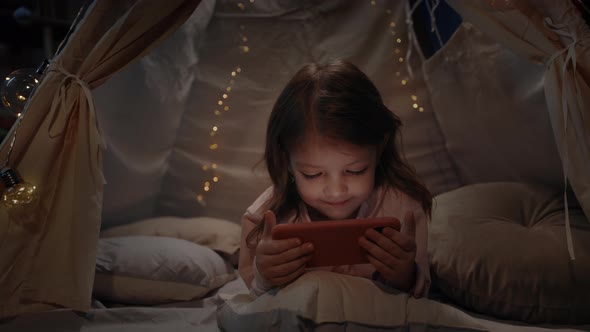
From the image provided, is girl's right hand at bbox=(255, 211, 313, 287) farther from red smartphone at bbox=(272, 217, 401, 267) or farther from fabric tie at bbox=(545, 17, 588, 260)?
fabric tie at bbox=(545, 17, 588, 260)

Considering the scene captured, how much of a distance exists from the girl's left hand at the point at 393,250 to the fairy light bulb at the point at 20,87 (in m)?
0.93

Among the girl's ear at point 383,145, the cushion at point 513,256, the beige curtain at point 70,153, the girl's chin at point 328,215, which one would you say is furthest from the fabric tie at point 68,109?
the cushion at point 513,256

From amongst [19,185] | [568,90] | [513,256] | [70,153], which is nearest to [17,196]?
[19,185]

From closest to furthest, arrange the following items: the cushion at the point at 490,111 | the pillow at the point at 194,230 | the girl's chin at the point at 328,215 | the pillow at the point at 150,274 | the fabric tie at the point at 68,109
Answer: the girl's chin at the point at 328,215, the fabric tie at the point at 68,109, the pillow at the point at 150,274, the cushion at the point at 490,111, the pillow at the point at 194,230

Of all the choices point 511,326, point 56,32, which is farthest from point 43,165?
point 56,32

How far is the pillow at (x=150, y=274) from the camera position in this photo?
1.43 meters

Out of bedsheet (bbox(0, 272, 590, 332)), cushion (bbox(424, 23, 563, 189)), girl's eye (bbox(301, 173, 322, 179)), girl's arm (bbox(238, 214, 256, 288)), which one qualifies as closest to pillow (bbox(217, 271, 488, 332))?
bedsheet (bbox(0, 272, 590, 332))

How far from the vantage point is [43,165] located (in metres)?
1.25

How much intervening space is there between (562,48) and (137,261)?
1212 millimetres

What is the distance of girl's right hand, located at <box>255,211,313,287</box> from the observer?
105cm

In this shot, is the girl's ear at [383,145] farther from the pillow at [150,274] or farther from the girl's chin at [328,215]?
the pillow at [150,274]

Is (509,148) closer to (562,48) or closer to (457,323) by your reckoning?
(562,48)

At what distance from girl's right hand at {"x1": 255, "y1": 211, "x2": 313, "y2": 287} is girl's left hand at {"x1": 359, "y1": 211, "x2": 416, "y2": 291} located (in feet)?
0.41

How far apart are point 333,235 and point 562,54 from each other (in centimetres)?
67
